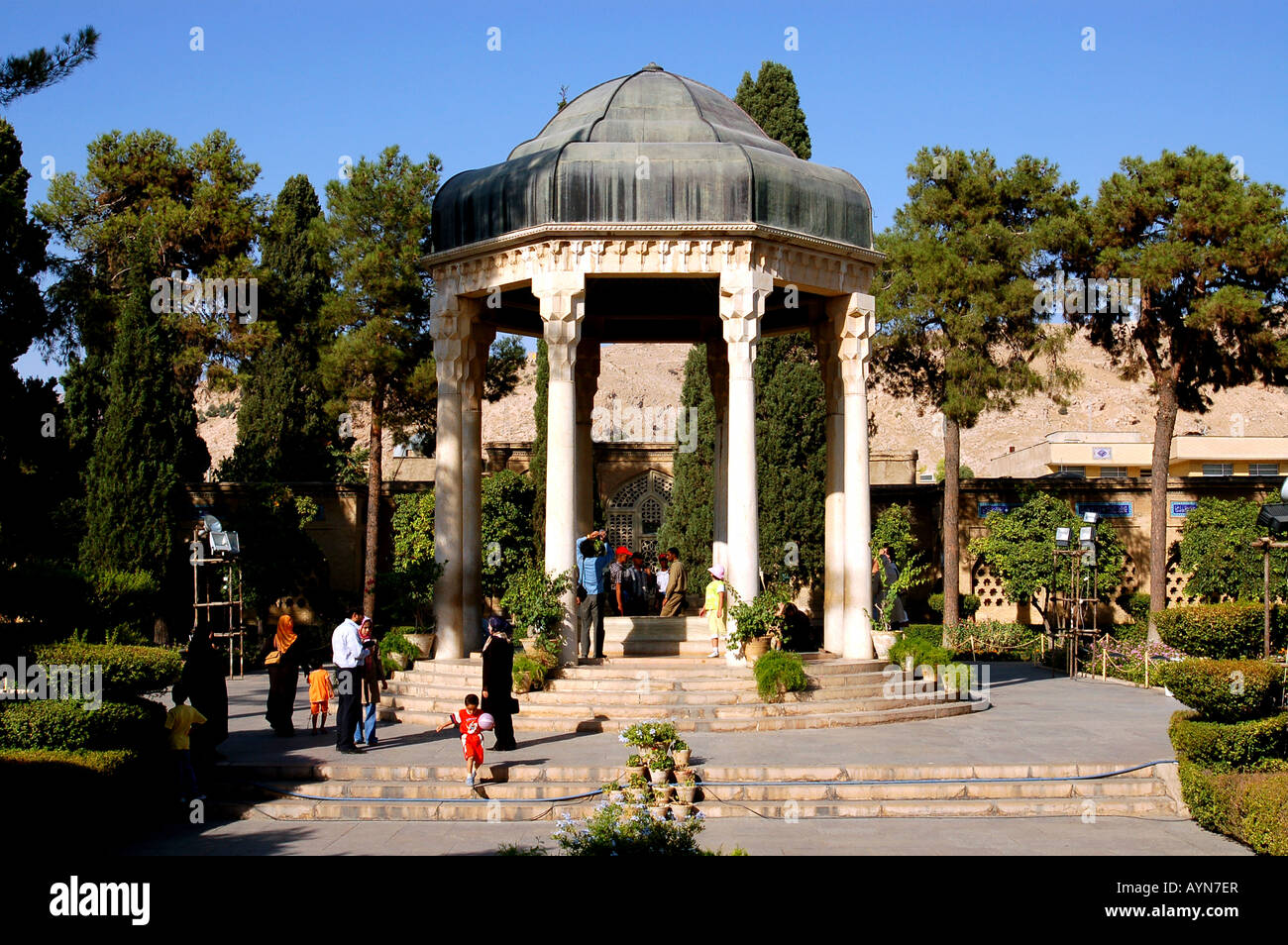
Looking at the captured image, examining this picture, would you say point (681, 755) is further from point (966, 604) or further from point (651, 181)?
point (966, 604)

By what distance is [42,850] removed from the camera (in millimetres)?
9570

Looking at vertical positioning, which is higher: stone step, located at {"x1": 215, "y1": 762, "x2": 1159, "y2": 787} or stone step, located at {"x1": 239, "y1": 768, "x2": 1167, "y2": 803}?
stone step, located at {"x1": 215, "y1": 762, "x2": 1159, "y2": 787}

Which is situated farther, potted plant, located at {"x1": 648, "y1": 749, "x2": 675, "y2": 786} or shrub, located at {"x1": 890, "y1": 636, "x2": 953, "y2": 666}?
shrub, located at {"x1": 890, "y1": 636, "x2": 953, "y2": 666}

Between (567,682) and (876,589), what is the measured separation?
660 cm

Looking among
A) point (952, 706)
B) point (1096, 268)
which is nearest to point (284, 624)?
point (952, 706)

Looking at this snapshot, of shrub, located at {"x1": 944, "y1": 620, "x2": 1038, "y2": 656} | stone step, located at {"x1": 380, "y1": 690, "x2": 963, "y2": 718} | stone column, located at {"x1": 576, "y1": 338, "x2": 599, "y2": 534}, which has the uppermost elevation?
stone column, located at {"x1": 576, "y1": 338, "x2": 599, "y2": 534}

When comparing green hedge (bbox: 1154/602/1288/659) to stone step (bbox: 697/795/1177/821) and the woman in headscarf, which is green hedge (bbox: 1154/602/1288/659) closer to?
stone step (bbox: 697/795/1177/821)

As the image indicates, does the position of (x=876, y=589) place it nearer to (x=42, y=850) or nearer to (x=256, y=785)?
(x=256, y=785)

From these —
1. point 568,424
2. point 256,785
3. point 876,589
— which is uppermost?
point 568,424

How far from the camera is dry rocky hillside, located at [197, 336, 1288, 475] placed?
89.8 metres

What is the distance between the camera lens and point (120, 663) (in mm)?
11273
